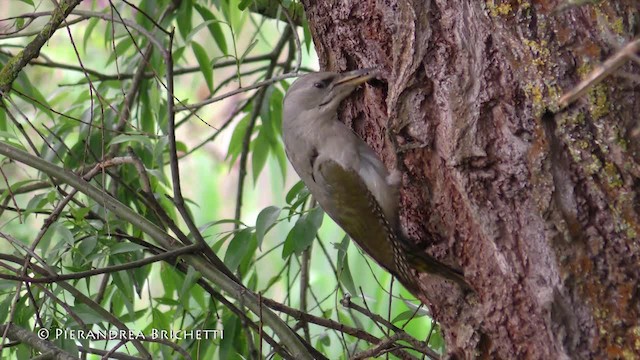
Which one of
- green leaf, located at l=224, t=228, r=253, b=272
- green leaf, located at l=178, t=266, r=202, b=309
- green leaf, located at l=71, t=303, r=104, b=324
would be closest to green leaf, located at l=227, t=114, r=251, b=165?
green leaf, located at l=224, t=228, r=253, b=272

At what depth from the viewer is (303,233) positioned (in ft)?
7.51

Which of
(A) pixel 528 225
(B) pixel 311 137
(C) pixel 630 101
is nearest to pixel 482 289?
(A) pixel 528 225

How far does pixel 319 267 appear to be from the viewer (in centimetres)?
468

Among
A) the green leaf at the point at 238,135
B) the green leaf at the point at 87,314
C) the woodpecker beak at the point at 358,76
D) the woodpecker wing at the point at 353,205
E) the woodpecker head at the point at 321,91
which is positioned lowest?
the green leaf at the point at 87,314

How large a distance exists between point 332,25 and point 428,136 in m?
0.41

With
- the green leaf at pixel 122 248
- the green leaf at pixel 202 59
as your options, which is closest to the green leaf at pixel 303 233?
the green leaf at pixel 122 248

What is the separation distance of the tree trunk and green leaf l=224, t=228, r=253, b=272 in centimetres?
60

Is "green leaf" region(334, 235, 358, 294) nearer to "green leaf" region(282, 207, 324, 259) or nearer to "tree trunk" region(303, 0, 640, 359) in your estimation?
"green leaf" region(282, 207, 324, 259)

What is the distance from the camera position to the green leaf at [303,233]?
2.27 metres

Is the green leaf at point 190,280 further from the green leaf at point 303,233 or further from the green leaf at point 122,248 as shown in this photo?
the green leaf at point 303,233

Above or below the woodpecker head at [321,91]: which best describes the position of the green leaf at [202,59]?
above

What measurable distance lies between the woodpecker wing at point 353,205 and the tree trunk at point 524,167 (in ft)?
0.97

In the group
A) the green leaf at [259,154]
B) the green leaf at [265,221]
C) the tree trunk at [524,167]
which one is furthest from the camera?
the green leaf at [259,154]

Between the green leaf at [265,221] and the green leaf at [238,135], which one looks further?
the green leaf at [238,135]
